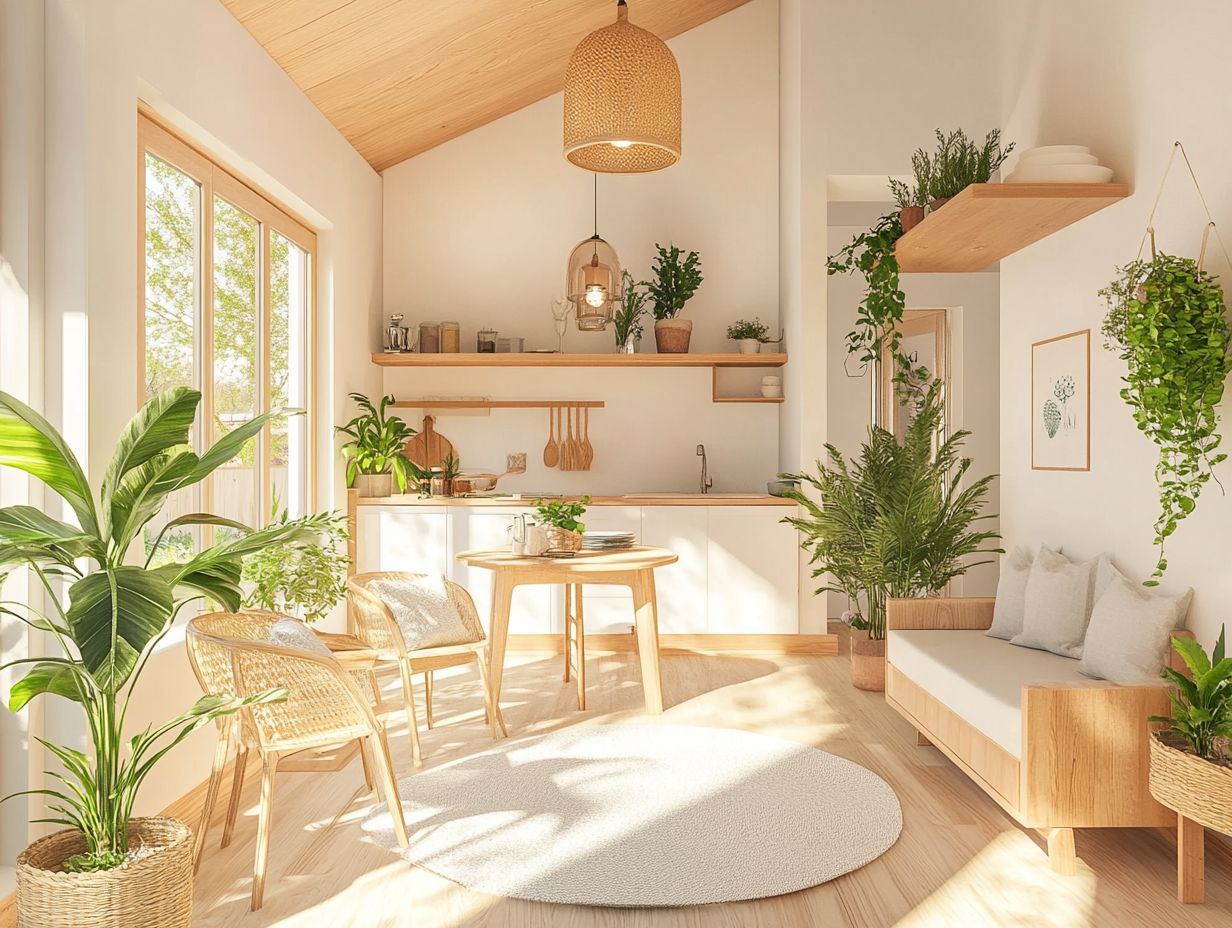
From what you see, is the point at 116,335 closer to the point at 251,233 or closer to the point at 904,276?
the point at 251,233

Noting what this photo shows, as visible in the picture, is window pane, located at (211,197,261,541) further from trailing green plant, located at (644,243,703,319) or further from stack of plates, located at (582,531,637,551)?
trailing green plant, located at (644,243,703,319)

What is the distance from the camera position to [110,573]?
6.44ft

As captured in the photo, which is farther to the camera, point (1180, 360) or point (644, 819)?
point (644, 819)

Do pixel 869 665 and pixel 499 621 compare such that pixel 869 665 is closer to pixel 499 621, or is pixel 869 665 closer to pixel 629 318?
pixel 499 621

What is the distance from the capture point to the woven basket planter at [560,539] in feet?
14.4

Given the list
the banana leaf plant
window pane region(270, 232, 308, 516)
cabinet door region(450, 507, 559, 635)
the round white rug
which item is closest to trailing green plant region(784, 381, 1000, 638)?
the round white rug

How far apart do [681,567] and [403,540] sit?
1715 millimetres

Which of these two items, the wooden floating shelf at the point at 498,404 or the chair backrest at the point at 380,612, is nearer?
the chair backrest at the point at 380,612

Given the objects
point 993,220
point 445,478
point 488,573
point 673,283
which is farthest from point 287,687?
point 673,283

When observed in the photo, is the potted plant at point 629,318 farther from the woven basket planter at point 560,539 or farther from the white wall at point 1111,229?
the white wall at point 1111,229

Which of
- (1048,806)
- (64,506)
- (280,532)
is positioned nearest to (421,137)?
(64,506)

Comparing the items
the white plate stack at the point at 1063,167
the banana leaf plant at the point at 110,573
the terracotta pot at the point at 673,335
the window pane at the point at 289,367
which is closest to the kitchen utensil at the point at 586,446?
the terracotta pot at the point at 673,335

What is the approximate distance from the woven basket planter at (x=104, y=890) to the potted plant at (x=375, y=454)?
12.1 ft

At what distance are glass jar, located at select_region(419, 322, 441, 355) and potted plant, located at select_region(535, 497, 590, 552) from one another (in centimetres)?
241
